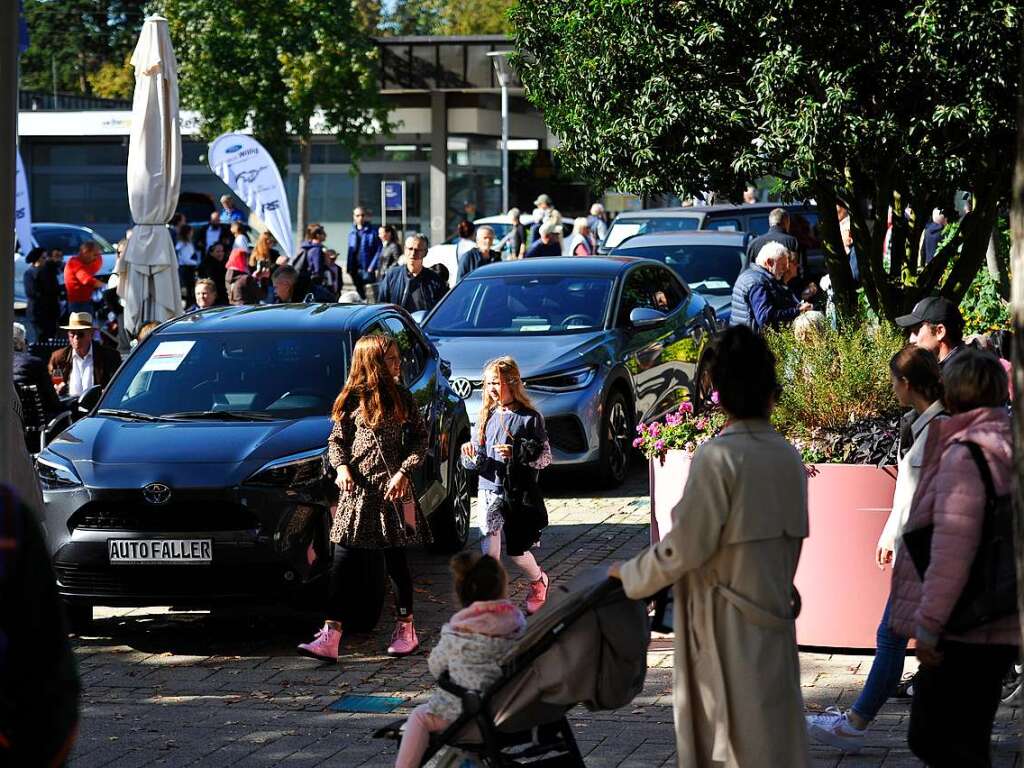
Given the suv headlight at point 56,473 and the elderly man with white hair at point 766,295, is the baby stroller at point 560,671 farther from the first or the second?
the elderly man with white hair at point 766,295

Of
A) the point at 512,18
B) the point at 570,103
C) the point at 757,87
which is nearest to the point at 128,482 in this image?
the point at 757,87

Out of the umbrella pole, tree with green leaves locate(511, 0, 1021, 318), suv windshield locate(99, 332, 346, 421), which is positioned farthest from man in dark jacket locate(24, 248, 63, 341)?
the umbrella pole

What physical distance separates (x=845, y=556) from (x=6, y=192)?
4353mm

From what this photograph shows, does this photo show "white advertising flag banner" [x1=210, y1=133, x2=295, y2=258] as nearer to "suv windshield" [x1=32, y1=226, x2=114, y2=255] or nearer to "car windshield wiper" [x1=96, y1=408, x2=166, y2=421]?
"suv windshield" [x1=32, y1=226, x2=114, y2=255]

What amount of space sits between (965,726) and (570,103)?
419 inches

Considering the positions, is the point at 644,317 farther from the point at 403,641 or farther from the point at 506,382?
the point at 403,641

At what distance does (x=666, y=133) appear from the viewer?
13.7 m

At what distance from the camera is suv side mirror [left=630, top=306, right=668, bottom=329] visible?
46.2 ft

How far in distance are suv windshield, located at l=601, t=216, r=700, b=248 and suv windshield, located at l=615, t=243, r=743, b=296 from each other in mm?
3715

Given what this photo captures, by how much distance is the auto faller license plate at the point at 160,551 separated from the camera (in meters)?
8.41

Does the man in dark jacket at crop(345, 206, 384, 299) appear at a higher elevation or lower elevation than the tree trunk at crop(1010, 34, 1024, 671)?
lower

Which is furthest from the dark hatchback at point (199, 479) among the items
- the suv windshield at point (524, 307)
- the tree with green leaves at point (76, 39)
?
the tree with green leaves at point (76, 39)

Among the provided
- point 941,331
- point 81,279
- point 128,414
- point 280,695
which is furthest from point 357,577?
point 81,279

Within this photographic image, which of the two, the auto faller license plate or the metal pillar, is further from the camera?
the metal pillar
